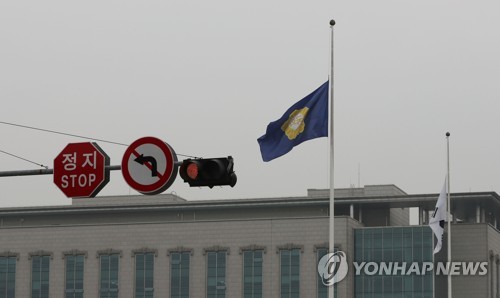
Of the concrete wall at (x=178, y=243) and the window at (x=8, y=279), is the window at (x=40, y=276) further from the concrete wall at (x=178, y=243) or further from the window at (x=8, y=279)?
the window at (x=8, y=279)

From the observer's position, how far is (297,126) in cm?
4562

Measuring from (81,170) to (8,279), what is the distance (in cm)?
10852

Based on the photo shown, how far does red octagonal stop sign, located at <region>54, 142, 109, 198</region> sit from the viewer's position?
25.2 m

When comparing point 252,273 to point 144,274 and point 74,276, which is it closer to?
point 144,274

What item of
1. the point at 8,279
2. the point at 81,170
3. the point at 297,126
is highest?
the point at 297,126

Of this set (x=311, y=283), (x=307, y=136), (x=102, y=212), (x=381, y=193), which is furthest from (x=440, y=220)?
(x=102, y=212)

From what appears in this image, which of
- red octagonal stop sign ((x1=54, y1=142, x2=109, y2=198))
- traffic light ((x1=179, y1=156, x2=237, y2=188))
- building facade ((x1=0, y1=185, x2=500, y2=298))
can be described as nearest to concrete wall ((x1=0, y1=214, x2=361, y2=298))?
building facade ((x1=0, y1=185, x2=500, y2=298))

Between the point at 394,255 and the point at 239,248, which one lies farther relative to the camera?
the point at 239,248

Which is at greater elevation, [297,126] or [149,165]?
[297,126]

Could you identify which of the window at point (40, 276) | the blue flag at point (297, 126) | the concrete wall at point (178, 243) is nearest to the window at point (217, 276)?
the concrete wall at point (178, 243)

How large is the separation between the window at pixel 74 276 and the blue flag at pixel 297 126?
282ft

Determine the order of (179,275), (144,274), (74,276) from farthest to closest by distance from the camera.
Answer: (74,276) → (144,274) → (179,275)

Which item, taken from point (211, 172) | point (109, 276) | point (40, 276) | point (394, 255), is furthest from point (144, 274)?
point (211, 172)

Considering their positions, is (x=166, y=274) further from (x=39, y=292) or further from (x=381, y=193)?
(x=381, y=193)
